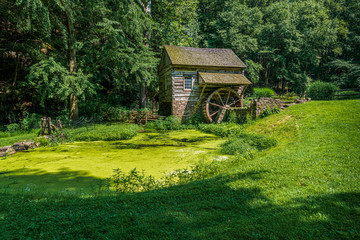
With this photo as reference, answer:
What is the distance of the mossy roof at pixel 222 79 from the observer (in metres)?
14.9

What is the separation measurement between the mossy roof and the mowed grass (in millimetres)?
10795

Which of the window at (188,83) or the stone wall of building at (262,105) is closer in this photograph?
the stone wall of building at (262,105)

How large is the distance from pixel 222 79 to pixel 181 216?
13.8 meters

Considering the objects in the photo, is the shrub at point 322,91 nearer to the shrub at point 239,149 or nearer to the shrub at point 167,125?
the shrub at point 167,125

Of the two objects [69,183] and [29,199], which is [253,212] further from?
[69,183]

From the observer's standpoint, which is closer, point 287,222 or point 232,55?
point 287,222

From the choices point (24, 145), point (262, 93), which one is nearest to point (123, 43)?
point (24, 145)

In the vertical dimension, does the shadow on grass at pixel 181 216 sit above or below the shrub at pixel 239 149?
above

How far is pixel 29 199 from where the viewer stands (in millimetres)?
3318

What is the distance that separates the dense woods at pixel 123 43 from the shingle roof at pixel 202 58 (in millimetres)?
1881

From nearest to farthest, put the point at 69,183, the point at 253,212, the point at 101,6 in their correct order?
the point at 253,212 → the point at 69,183 → the point at 101,6

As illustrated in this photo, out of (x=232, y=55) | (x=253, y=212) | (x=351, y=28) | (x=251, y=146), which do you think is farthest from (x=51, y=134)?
(x=351, y=28)

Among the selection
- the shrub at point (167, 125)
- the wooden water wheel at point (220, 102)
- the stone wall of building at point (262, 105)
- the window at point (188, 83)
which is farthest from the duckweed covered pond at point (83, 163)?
the window at point (188, 83)

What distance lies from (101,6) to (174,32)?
8.48 metres
